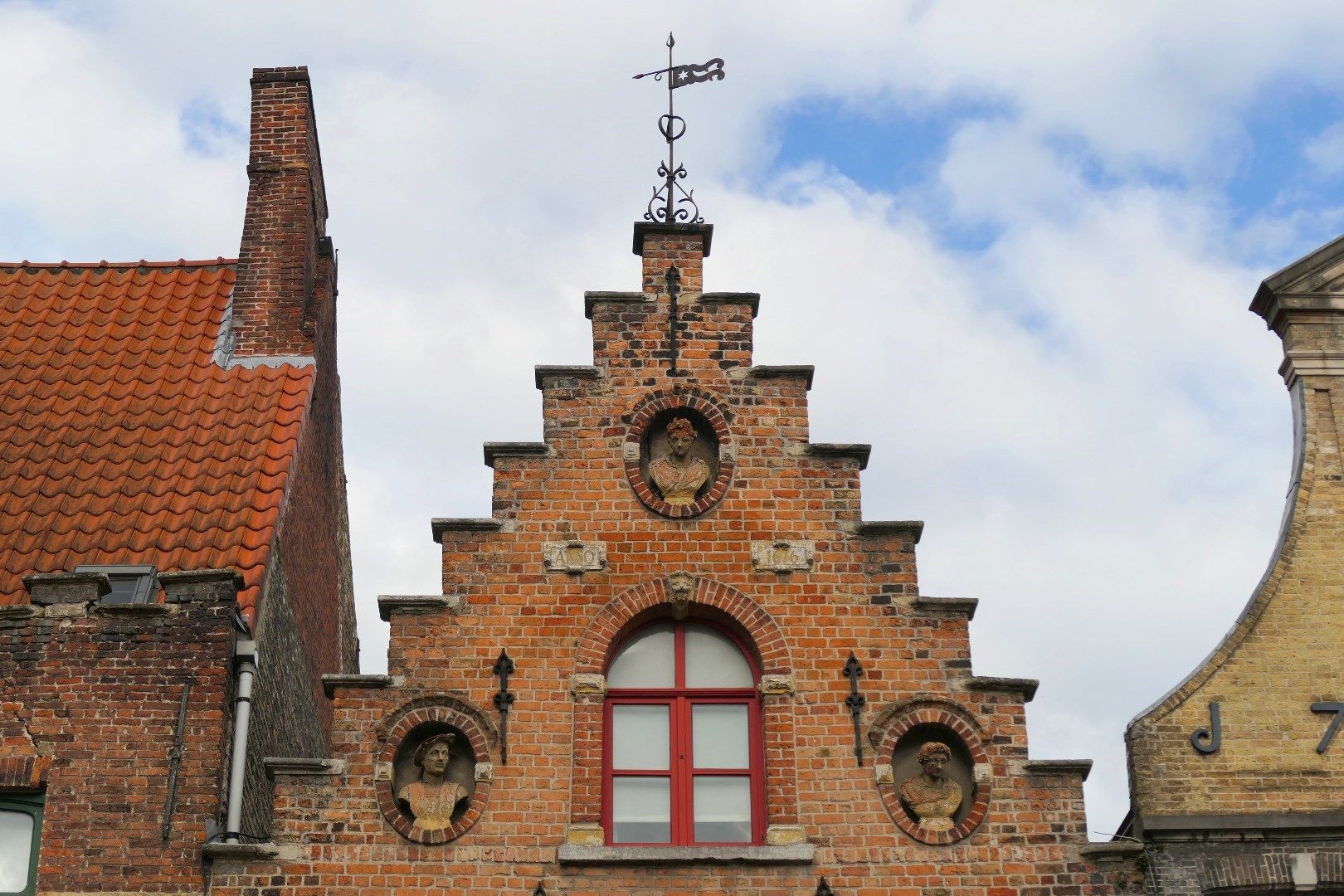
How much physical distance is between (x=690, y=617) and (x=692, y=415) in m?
1.62

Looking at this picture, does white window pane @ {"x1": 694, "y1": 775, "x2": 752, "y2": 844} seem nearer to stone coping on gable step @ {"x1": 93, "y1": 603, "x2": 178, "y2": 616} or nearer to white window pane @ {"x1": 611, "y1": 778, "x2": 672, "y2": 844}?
white window pane @ {"x1": 611, "y1": 778, "x2": 672, "y2": 844}

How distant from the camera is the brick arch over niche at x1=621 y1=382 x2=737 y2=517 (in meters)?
13.7

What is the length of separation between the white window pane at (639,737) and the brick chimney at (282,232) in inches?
207

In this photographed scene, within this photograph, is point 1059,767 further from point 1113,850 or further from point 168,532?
point 168,532

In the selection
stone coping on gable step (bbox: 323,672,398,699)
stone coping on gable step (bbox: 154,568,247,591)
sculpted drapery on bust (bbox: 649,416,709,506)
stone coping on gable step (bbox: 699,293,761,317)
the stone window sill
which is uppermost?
stone coping on gable step (bbox: 699,293,761,317)

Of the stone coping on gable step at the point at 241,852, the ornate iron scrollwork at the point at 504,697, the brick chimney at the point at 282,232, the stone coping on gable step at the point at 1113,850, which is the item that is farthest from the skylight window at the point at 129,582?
the stone coping on gable step at the point at 1113,850

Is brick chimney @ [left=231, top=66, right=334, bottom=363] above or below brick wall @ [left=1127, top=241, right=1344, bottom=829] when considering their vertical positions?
above

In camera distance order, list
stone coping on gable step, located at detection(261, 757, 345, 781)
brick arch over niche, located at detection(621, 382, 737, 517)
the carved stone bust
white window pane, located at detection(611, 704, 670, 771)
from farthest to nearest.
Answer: brick arch over niche, located at detection(621, 382, 737, 517) < white window pane, located at detection(611, 704, 670, 771) < the carved stone bust < stone coping on gable step, located at detection(261, 757, 345, 781)

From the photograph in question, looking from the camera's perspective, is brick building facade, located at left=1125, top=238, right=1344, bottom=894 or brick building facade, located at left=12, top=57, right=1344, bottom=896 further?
brick building facade, located at left=1125, top=238, right=1344, bottom=894

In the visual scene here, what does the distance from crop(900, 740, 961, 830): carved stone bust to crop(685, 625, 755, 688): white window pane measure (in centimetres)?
138

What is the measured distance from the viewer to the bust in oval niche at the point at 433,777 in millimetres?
12555

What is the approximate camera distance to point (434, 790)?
12.6 metres

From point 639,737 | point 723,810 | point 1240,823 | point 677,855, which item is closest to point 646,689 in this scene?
point 639,737

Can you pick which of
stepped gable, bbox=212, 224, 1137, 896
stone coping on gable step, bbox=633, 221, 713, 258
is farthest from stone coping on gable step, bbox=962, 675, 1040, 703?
stone coping on gable step, bbox=633, 221, 713, 258
